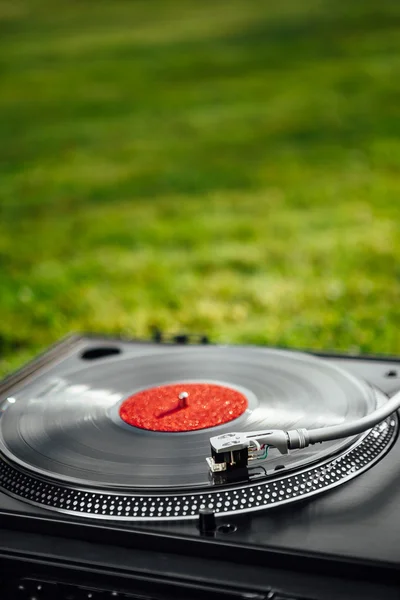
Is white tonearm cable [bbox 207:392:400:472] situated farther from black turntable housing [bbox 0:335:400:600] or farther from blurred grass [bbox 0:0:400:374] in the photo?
blurred grass [bbox 0:0:400:374]

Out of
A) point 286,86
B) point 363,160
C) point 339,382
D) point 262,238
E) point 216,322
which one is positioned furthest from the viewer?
point 286,86

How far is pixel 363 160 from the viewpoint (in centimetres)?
521

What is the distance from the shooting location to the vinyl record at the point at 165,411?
1.06 metres

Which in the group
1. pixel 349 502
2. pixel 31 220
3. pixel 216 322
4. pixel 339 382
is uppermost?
pixel 31 220

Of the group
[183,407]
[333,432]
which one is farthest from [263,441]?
[183,407]

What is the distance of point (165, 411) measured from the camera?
4.06 feet

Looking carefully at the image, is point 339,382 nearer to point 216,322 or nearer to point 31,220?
point 216,322

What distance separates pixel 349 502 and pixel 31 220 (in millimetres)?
3709

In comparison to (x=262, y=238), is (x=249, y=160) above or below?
above

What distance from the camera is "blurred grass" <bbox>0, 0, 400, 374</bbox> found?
118 inches

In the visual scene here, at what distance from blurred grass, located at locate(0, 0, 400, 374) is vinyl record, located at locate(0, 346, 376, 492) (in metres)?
1.15

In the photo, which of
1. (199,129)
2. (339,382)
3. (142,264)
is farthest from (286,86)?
(339,382)

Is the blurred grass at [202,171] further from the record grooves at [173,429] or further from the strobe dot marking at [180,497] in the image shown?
the strobe dot marking at [180,497]

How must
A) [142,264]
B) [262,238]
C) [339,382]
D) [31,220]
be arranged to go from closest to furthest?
[339,382], [142,264], [262,238], [31,220]
